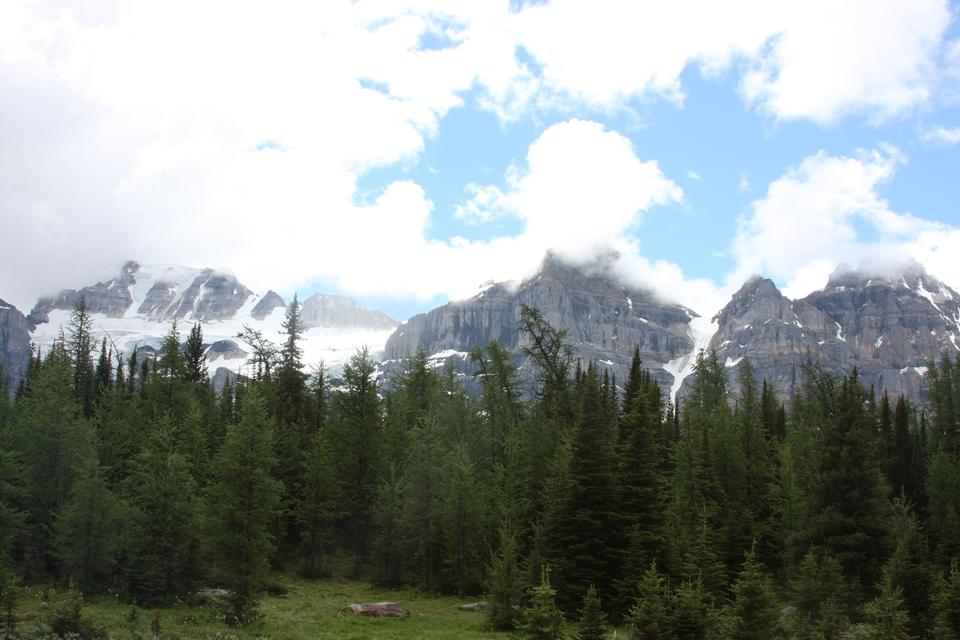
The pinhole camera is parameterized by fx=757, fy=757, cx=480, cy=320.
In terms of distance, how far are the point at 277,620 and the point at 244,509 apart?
16.1ft

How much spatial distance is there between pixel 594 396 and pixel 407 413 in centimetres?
2429

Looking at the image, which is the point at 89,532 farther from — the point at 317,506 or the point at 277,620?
the point at 317,506

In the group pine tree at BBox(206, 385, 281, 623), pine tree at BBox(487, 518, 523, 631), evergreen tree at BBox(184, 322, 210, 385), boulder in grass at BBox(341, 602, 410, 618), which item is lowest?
boulder in grass at BBox(341, 602, 410, 618)

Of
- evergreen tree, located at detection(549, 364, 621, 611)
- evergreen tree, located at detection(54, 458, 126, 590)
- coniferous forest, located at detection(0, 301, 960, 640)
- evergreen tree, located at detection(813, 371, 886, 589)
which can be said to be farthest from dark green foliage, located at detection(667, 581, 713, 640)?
evergreen tree, located at detection(54, 458, 126, 590)

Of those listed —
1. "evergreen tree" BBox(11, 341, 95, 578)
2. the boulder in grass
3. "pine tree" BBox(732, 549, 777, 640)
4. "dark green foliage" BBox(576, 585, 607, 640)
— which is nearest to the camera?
"dark green foliage" BBox(576, 585, 607, 640)

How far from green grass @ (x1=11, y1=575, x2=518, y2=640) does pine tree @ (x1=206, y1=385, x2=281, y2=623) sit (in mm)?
1570

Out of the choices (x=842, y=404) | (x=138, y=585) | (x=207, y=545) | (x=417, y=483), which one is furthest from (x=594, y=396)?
(x=138, y=585)

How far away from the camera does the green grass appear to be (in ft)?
91.3

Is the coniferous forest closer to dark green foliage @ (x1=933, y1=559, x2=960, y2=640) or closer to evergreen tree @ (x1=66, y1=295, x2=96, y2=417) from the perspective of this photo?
dark green foliage @ (x1=933, y1=559, x2=960, y2=640)

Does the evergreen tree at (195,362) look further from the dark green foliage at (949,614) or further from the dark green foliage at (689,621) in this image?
the dark green foliage at (949,614)

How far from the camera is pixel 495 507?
45688mm

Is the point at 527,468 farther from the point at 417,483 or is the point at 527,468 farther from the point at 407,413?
the point at 407,413

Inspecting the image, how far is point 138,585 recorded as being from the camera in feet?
113

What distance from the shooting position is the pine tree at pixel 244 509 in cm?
3209
